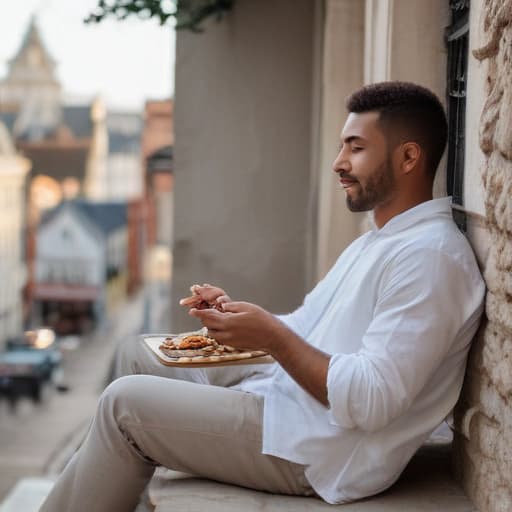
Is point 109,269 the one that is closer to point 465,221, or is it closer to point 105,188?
point 105,188

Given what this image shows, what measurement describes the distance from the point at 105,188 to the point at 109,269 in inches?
614

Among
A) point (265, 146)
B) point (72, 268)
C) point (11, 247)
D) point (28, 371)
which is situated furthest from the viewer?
point (11, 247)

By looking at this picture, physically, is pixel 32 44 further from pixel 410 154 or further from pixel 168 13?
pixel 410 154

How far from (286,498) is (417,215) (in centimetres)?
61

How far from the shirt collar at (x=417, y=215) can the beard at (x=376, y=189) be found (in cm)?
5

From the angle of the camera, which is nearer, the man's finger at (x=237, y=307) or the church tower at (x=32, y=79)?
the man's finger at (x=237, y=307)

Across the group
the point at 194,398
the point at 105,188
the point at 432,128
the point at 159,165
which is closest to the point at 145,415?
the point at 194,398

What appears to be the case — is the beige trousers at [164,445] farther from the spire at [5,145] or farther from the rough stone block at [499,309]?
the spire at [5,145]

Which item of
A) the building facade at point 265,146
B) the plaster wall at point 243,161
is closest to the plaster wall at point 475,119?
the building facade at point 265,146

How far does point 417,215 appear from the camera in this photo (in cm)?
224

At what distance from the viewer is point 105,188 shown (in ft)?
Answer: 204

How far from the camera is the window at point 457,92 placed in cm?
279

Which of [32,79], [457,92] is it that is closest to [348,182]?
[457,92]

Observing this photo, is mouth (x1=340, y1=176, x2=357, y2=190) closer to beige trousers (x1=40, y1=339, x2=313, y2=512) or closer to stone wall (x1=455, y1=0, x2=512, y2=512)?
stone wall (x1=455, y1=0, x2=512, y2=512)
